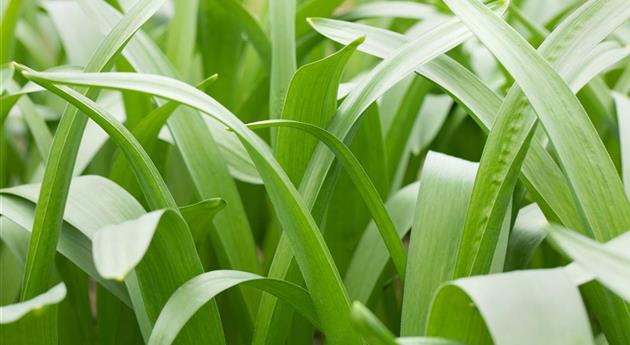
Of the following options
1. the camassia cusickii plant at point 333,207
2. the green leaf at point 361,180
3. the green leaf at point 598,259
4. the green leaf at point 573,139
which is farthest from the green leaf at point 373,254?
the green leaf at point 598,259

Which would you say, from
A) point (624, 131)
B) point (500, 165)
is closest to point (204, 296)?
point (500, 165)

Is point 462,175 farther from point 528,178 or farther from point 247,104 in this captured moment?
point 247,104

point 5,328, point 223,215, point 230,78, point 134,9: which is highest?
point 230,78

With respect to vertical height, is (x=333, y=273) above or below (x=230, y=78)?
below

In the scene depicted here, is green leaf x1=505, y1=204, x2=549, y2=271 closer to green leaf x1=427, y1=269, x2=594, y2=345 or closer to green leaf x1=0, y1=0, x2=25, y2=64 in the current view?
green leaf x1=427, y1=269, x2=594, y2=345

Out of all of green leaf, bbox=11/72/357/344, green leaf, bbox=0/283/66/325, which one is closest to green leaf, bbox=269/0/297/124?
green leaf, bbox=11/72/357/344

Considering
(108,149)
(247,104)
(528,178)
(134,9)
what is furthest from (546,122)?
(108,149)

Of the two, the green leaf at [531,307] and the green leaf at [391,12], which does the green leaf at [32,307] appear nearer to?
the green leaf at [531,307]

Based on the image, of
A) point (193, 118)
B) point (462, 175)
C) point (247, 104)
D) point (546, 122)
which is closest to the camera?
point (546, 122)
